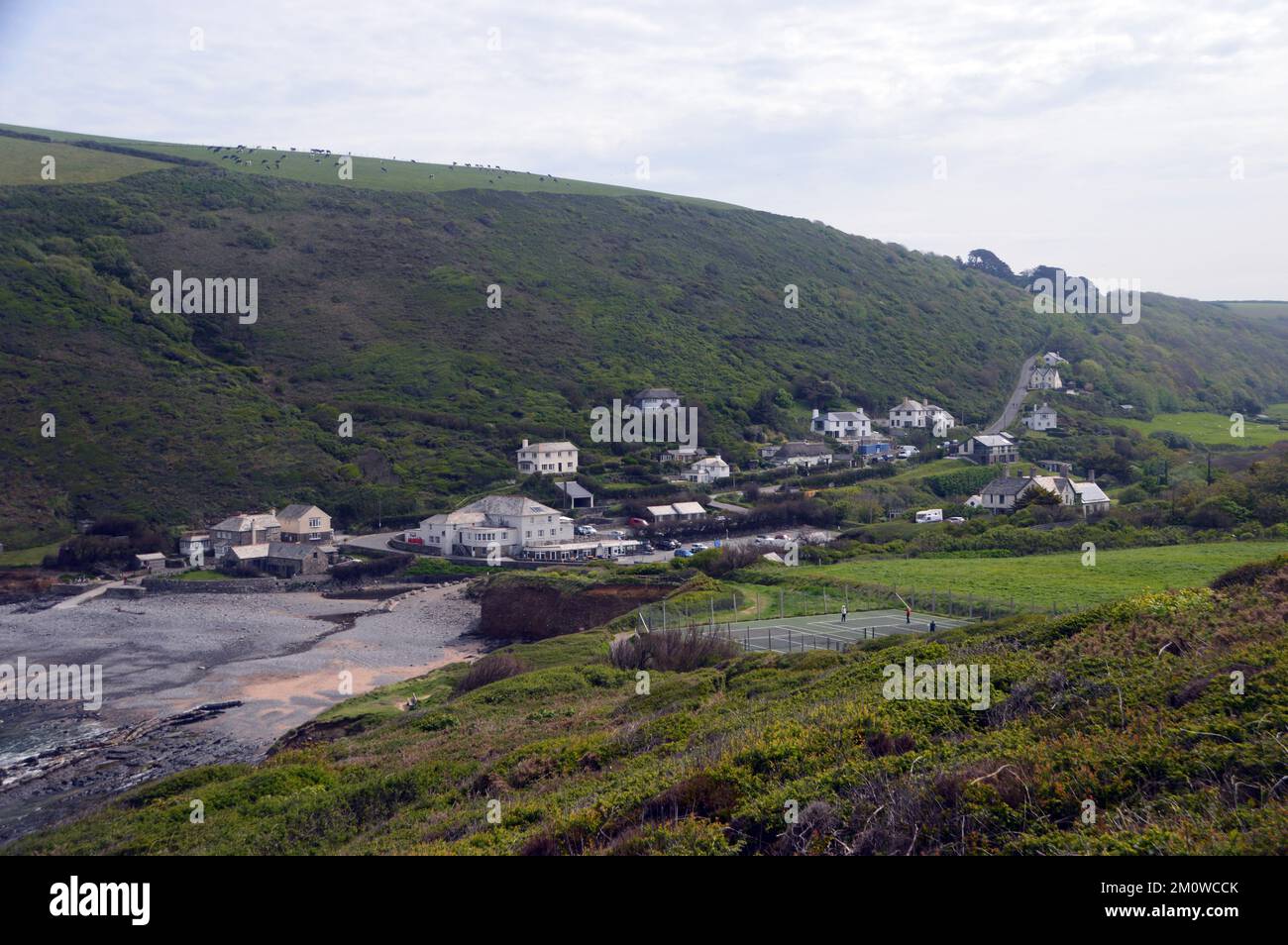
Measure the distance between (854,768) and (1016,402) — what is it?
81.5 metres

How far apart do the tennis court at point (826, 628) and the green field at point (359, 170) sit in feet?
325

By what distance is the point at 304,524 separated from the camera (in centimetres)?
5112

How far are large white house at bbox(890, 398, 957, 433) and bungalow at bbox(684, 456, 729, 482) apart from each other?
19.9 m

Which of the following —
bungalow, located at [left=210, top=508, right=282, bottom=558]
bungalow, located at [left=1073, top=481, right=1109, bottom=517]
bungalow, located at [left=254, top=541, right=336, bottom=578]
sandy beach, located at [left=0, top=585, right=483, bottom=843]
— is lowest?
sandy beach, located at [left=0, top=585, right=483, bottom=843]

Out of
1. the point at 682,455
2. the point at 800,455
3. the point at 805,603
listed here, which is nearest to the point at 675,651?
the point at 805,603

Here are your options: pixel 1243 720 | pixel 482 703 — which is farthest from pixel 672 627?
pixel 1243 720

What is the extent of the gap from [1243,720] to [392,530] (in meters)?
50.8

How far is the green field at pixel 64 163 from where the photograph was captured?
314ft

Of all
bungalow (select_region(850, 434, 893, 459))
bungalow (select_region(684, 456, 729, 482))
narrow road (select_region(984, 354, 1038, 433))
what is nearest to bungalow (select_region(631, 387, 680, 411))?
bungalow (select_region(684, 456, 729, 482))

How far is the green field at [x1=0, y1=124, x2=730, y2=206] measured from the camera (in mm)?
110625

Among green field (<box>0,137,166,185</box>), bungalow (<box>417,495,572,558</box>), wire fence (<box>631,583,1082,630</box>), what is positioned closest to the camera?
wire fence (<box>631,583,1082,630</box>)

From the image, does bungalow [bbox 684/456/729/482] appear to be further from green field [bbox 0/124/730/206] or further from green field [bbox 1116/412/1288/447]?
green field [bbox 0/124/730/206]

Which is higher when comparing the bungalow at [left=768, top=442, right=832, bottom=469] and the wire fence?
the bungalow at [left=768, top=442, right=832, bottom=469]
